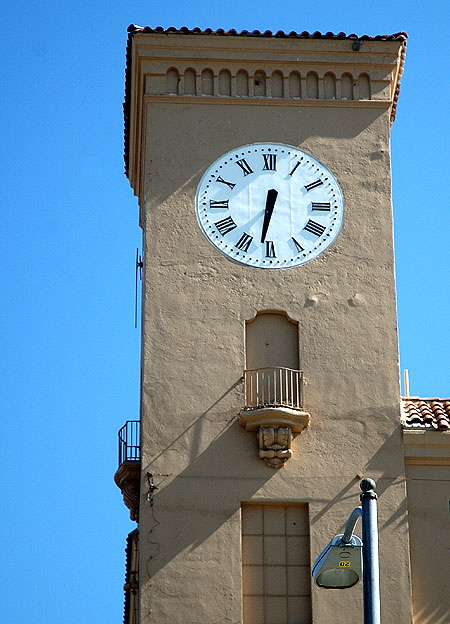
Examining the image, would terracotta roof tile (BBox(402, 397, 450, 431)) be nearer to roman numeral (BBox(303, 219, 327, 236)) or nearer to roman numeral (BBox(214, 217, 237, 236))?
roman numeral (BBox(303, 219, 327, 236))

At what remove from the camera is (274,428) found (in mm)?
27109

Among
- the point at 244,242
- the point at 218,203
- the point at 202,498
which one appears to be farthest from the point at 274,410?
the point at 218,203

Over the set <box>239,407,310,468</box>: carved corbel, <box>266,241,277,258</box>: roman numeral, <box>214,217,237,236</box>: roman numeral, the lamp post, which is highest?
<box>214,217,237,236</box>: roman numeral

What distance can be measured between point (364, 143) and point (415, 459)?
647cm

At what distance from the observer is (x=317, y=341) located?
92.7ft

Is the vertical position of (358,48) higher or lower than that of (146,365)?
higher

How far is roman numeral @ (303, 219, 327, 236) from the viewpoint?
95.3ft

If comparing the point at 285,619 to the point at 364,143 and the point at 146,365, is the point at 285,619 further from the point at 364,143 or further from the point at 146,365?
the point at 364,143

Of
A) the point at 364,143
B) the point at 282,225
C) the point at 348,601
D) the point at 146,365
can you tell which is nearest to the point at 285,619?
the point at 348,601

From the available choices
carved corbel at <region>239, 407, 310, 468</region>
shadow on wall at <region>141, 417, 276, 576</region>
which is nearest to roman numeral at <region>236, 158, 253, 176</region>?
carved corbel at <region>239, 407, 310, 468</region>

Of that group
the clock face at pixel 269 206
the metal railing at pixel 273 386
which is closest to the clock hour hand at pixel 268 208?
the clock face at pixel 269 206

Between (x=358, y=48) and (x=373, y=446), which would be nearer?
(x=373, y=446)

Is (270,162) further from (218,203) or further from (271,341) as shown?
(271,341)

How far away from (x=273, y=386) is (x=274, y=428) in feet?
3.16
